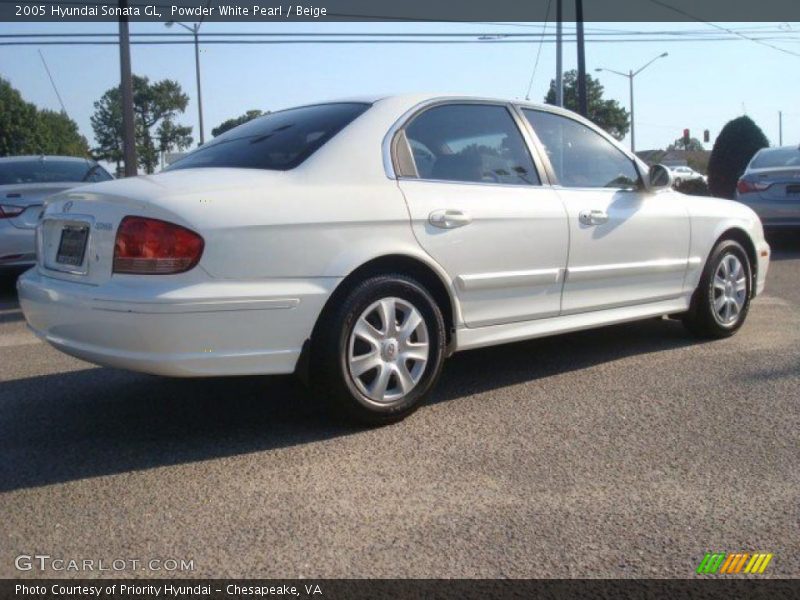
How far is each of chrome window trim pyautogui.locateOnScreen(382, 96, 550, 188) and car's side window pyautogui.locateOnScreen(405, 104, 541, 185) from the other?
0.02m

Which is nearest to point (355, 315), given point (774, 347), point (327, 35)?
point (774, 347)

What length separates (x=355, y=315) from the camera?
13.1 ft

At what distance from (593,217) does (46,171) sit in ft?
20.0

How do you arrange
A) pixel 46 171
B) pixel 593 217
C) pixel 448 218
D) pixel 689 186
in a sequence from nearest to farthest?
pixel 448 218, pixel 593 217, pixel 46 171, pixel 689 186

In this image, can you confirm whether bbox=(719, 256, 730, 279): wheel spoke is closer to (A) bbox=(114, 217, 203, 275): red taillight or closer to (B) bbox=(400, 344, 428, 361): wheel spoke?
(B) bbox=(400, 344, 428, 361): wheel spoke

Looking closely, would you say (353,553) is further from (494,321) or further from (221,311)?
(494,321)

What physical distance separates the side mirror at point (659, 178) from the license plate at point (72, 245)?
3.35 m

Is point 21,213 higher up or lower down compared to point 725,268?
higher up

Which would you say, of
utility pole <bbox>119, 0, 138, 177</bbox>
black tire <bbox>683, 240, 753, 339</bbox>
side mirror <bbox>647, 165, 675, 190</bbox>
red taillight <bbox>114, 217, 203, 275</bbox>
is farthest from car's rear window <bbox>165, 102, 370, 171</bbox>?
utility pole <bbox>119, 0, 138, 177</bbox>

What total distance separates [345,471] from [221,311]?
809 millimetres

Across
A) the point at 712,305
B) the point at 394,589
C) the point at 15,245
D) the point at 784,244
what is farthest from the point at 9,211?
the point at 784,244

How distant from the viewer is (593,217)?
511 cm

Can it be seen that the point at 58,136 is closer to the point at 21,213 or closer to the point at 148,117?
the point at 148,117

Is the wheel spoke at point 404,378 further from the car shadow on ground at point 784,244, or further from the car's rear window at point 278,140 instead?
the car shadow on ground at point 784,244
